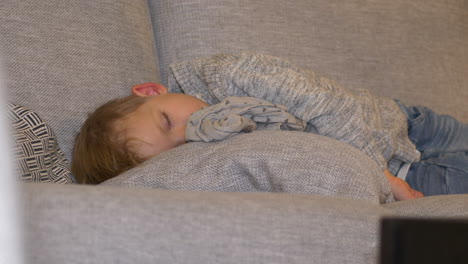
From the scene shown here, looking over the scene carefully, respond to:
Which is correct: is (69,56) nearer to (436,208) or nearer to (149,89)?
(149,89)

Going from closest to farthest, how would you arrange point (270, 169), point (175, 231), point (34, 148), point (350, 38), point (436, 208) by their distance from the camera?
point (175, 231) < point (436, 208) < point (270, 169) < point (34, 148) < point (350, 38)

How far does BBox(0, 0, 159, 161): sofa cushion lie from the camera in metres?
1.28

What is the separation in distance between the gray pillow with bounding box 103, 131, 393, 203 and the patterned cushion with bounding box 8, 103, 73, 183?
18cm

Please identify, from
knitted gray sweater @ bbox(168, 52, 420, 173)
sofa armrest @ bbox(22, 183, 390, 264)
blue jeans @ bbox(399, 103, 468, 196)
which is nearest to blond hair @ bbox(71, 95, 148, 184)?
knitted gray sweater @ bbox(168, 52, 420, 173)

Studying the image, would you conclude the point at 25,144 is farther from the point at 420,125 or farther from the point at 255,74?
the point at 420,125

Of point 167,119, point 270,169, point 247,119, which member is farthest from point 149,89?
point 270,169

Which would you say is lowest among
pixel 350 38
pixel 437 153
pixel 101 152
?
pixel 437 153

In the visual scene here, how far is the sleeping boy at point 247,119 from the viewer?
1.24 meters

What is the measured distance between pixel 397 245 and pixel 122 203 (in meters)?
0.35

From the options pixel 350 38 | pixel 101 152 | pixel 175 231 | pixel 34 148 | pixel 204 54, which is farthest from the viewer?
pixel 350 38

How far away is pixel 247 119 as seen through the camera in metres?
1.15

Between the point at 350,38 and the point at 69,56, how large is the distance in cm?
88

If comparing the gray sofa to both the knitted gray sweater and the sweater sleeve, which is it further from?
the sweater sleeve

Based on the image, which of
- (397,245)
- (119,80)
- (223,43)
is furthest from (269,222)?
(223,43)
